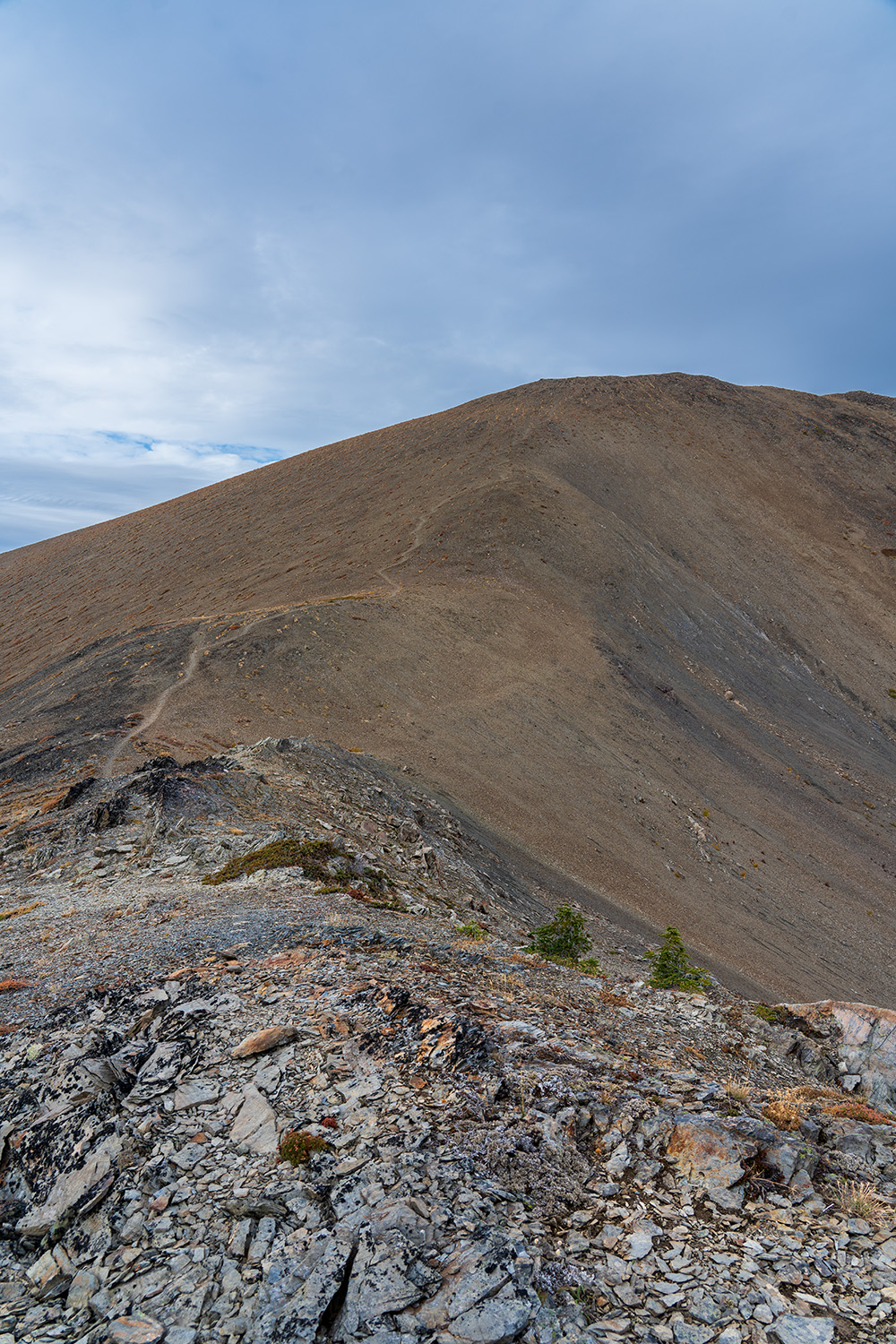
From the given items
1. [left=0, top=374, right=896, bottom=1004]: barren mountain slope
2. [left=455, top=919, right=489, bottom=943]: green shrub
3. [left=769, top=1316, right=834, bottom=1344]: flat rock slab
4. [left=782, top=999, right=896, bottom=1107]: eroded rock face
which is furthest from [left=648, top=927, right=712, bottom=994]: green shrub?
[left=0, top=374, right=896, bottom=1004]: barren mountain slope

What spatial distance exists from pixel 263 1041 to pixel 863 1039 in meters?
7.95

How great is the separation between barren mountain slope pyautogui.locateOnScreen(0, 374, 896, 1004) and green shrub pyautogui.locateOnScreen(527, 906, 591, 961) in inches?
330

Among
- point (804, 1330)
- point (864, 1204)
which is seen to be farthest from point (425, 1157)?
point (864, 1204)

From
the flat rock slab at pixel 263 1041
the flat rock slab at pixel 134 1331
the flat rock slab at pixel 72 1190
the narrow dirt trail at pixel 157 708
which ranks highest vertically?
the narrow dirt trail at pixel 157 708

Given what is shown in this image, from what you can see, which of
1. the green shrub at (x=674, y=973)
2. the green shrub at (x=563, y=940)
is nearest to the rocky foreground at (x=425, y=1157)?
the green shrub at (x=674, y=973)

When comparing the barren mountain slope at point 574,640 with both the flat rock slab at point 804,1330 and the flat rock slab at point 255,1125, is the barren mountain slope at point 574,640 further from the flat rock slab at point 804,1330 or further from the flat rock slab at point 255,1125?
the flat rock slab at point 804,1330

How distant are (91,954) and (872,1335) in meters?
9.56

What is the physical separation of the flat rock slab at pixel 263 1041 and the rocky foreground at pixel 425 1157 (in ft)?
0.07

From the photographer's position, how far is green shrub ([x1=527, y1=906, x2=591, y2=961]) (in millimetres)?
12688

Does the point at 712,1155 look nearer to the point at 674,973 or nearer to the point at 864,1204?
the point at 864,1204

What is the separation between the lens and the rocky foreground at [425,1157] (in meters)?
4.54

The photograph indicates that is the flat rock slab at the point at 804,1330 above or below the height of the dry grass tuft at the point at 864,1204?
below

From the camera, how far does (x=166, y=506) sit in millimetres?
71812

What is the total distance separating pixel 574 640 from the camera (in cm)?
3653
